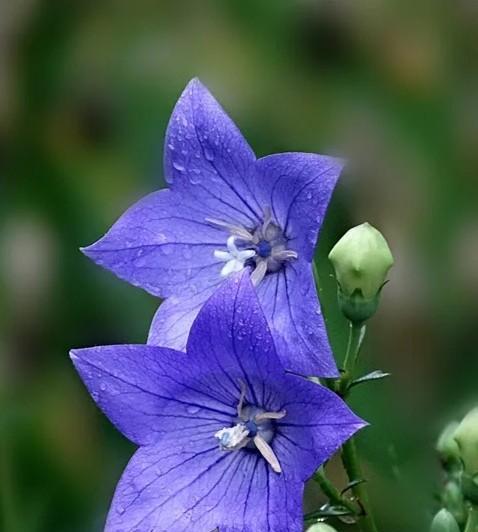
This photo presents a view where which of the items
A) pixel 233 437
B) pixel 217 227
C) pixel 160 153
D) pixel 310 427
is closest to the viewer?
pixel 310 427

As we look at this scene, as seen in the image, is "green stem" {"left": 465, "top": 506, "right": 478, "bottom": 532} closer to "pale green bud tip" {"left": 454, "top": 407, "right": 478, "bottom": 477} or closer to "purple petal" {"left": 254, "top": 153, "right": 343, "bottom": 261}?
"pale green bud tip" {"left": 454, "top": 407, "right": 478, "bottom": 477}

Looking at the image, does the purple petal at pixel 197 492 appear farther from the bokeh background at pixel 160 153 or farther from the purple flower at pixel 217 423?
the bokeh background at pixel 160 153

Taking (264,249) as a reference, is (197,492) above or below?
below

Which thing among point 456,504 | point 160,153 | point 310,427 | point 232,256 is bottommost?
point 456,504

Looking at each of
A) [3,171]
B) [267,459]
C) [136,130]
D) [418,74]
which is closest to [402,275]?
[418,74]

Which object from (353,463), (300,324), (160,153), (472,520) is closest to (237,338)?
(300,324)

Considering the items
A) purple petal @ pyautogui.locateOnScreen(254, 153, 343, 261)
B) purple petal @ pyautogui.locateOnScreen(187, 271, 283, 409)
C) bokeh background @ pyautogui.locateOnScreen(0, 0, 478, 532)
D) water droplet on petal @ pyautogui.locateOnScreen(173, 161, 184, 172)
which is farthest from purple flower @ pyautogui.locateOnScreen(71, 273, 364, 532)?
bokeh background @ pyautogui.locateOnScreen(0, 0, 478, 532)

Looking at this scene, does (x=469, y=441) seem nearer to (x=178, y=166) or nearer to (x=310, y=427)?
(x=310, y=427)

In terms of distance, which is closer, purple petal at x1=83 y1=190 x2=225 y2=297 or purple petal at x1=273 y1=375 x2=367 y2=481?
purple petal at x1=273 y1=375 x2=367 y2=481
